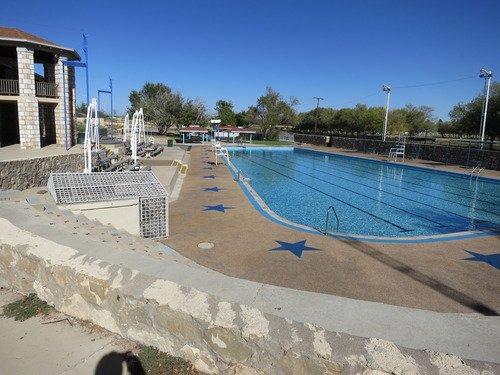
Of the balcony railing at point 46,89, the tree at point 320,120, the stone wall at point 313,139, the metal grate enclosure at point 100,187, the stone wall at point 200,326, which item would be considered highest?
the tree at point 320,120

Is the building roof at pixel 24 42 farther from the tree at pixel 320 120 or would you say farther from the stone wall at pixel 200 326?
the tree at pixel 320 120

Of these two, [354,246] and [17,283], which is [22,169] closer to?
[17,283]

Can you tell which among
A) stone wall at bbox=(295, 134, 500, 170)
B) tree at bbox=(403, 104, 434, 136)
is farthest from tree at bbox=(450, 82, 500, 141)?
tree at bbox=(403, 104, 434, 136)

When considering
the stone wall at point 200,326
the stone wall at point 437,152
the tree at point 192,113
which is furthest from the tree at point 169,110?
the stone wall at point 200,326

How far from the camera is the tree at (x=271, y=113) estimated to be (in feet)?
190

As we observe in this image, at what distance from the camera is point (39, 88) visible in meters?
22.5

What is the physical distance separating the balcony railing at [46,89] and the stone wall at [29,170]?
26.1ft

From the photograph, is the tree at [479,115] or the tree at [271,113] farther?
the tree at [271,113]

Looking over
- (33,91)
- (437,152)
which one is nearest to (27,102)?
(33,91)

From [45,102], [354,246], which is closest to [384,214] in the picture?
[354,246]

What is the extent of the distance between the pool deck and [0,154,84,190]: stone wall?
649 cm

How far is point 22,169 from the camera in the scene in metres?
13.4

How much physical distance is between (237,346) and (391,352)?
1.09 m

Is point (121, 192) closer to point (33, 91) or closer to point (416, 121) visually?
point (33, 91)
